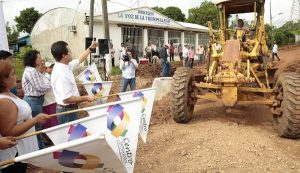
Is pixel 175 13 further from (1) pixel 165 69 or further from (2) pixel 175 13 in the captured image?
(1) pixel 165 69

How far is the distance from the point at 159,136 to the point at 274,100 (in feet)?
7.06

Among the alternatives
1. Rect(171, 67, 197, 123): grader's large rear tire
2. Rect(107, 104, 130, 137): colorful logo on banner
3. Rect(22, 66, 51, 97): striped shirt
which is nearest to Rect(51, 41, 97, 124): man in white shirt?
Rect(107, 104, 130, 137): colorful logo on banner

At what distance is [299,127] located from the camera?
18.5 feet

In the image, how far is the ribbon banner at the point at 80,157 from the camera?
2586 millimetres

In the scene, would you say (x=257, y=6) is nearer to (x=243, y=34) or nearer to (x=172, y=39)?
(x=243, y=34)

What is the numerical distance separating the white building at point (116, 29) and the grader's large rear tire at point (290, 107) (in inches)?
616

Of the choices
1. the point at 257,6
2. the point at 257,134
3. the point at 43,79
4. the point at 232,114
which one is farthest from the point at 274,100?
the point at 43,79

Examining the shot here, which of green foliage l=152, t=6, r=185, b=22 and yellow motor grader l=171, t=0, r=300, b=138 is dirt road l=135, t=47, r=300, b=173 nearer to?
yellow motor grader l=171, t=0, r=300, b=138

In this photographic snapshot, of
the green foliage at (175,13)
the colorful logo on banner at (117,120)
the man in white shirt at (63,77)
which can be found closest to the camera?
the colorful logo on banner at (117,120)

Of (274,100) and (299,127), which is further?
(274,100)

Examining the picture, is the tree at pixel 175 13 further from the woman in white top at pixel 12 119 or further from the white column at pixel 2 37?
the woman in white top at pixel 12 119

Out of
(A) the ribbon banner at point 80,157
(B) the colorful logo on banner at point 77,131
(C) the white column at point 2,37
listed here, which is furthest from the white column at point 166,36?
(A) the ribbon banner at point 80,157

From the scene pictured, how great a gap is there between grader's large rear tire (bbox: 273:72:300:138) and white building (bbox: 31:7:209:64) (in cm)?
1565

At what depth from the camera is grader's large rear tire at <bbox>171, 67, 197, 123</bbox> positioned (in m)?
6.77
